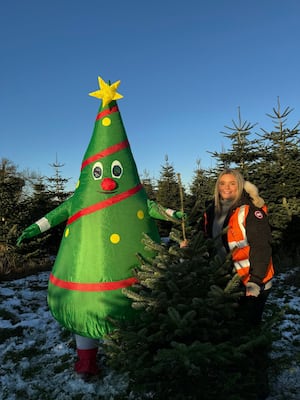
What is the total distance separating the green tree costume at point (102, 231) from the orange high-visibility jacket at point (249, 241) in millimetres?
642

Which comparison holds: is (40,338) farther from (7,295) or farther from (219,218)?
(219,218)

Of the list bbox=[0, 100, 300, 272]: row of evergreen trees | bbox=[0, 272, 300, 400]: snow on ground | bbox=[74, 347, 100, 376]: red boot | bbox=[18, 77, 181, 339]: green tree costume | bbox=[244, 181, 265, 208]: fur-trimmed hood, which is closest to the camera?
bbox=[244, 181, 265, 208]: fur-trimmed hood

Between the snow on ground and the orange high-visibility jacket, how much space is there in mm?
463

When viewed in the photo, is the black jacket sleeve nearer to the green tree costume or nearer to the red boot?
the green tree costume

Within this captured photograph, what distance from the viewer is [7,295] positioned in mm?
7004

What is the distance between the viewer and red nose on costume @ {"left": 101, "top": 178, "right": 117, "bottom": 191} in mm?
3539

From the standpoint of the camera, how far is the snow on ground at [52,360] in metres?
3.46

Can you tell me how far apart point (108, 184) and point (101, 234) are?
1.83 ft

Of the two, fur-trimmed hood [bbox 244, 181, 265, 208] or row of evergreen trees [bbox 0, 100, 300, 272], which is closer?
fur-trimmed hood [bbox 244, 181, 265, 208]

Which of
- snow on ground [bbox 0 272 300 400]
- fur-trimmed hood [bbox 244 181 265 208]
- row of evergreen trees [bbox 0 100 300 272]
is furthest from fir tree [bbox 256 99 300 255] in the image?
fur-trimmed hood [bbox 244 181 265 208]

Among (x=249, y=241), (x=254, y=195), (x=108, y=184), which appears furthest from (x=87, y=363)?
Result: (x=254, y=195)

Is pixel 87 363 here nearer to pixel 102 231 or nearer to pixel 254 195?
pixel 102 231

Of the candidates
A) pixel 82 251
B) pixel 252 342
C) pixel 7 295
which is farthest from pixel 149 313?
pixel 7 295

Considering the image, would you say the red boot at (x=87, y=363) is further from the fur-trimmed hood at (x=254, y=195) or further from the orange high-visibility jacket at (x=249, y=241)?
the fur-trimmed hood at (x=254, y=195)
